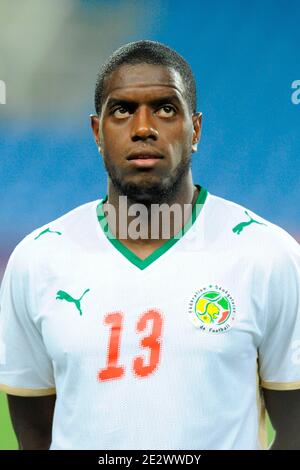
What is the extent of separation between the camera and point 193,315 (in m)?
2.52

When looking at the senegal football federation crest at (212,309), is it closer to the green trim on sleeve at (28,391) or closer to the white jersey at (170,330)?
the white jersey at (170,330)

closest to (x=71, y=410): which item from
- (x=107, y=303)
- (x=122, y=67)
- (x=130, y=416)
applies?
(x=130, y=416)

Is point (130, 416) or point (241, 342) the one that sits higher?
point (241, 342)

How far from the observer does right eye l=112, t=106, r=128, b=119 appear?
253cm

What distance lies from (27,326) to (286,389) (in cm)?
97

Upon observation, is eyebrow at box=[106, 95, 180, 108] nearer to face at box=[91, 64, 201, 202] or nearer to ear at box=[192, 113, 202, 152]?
face at box=[91, 64, 201, 202]

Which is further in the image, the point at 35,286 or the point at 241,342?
the point at 35,286

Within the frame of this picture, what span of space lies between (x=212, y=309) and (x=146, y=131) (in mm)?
640

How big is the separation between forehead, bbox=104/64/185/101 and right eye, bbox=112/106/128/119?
0.04 metres

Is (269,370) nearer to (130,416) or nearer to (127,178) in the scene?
(130,416)

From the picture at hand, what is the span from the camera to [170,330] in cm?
251

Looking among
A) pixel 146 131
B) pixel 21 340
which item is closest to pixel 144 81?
pixel 146 131

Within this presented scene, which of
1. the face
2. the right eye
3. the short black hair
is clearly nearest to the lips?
the face

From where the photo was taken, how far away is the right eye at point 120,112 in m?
2.53
